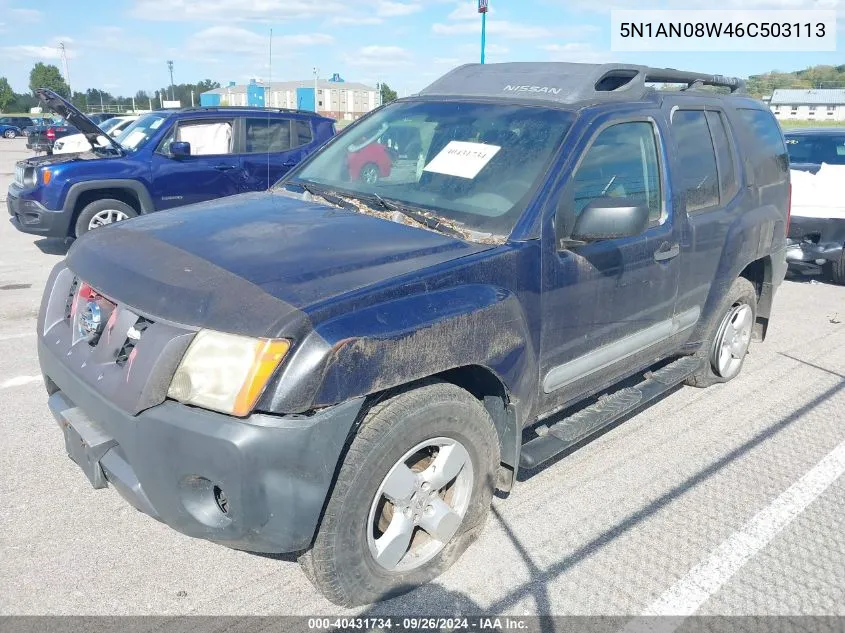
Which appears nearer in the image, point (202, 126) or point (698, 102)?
point (698, 102)

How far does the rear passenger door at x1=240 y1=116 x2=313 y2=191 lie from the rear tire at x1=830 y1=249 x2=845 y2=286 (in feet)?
22.1

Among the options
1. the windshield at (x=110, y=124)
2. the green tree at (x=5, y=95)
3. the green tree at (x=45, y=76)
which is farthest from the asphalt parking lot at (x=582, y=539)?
the green tree at (x=45, y=76)

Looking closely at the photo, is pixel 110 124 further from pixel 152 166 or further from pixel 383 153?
pixel 383 153

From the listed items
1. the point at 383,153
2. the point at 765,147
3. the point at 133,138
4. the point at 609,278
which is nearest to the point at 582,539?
the point at 609,278

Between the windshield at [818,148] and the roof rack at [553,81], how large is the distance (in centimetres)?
590

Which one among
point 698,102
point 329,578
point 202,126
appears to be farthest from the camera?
point 202,126

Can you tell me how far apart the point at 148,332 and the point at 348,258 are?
2.46ft

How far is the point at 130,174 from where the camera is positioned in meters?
8.39

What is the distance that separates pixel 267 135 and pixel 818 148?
7239mm

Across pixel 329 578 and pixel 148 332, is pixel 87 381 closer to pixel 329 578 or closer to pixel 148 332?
pixel 148 332

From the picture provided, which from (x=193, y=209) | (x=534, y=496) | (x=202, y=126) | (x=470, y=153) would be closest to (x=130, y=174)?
(x=202, y=126)

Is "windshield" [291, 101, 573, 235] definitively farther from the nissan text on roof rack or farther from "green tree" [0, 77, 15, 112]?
"green tree" [0, 77, 15, 112]

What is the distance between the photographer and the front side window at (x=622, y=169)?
3.20 metres

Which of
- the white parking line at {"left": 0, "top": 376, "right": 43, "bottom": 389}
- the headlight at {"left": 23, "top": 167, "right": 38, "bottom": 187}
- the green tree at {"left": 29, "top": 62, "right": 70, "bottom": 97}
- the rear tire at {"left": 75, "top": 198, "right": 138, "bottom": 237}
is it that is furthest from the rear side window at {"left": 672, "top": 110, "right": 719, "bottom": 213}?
the green tree at {"left": 29, "top": 62, "right": 70, "bottom": 97}
